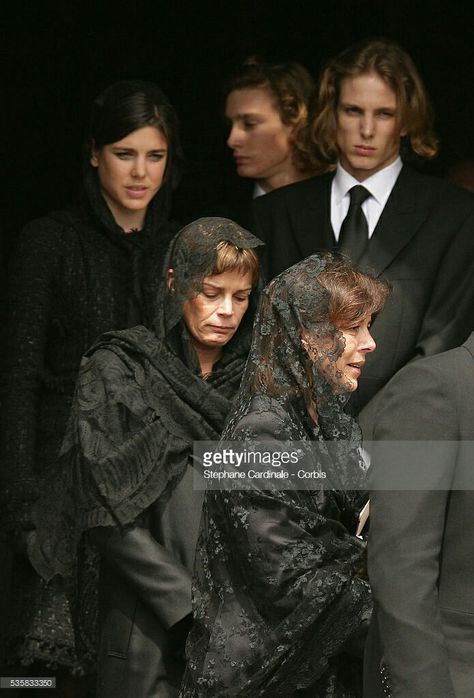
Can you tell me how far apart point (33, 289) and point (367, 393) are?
0.89 metres

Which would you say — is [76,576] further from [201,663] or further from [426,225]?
[426,225]

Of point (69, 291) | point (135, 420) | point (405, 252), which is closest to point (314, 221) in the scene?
point (405, 252)

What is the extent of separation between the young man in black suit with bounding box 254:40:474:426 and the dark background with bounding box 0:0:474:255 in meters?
0.72

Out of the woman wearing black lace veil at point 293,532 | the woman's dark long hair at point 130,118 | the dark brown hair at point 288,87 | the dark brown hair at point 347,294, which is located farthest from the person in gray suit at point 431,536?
the dark brown hair at point 288,87

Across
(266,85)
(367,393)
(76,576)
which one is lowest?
(76,576)

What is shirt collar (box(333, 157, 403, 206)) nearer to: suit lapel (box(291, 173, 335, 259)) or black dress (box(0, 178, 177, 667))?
suit lapel (box(291, 173, 335, 259))

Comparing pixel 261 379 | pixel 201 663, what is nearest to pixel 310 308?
pixel 261 379

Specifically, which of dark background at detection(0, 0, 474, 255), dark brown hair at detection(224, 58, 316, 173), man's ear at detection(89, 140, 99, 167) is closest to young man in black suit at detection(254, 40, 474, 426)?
dark brown hair at detection(224, 58, 316, 173)

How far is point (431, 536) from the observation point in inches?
99.2

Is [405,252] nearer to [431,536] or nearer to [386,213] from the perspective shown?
[386,213]

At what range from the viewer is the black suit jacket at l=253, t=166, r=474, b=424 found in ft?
12.5

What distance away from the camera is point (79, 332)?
4031 mm

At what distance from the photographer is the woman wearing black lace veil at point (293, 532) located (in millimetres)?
2770

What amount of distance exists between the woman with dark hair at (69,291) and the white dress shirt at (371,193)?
0.44 m
